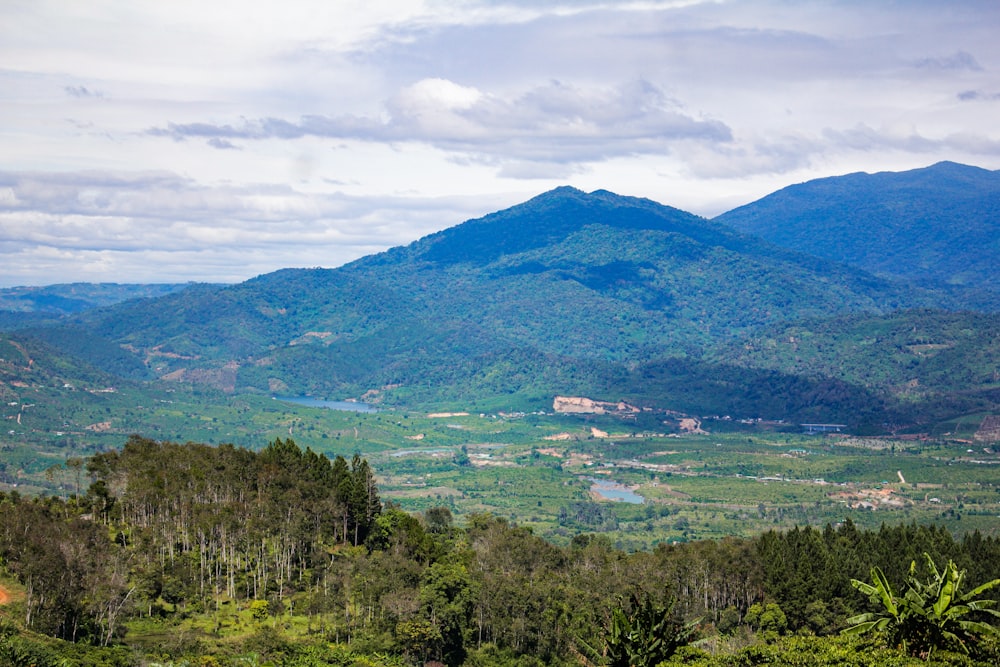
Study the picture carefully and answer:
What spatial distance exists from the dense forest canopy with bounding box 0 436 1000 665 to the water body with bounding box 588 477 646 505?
8233 cm

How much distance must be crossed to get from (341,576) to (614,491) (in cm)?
10914

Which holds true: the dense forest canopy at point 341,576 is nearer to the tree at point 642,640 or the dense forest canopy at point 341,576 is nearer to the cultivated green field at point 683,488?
the tree at point 642,640

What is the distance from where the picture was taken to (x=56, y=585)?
2280 inches

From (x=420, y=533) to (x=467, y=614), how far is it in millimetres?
12498

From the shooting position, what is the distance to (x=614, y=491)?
17462 centimetres

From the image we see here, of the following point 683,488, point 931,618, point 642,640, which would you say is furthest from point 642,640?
point 683,488

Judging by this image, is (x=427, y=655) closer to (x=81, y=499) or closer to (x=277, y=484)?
(x=277, y=484)

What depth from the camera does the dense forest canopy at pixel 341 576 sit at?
60.3 meters

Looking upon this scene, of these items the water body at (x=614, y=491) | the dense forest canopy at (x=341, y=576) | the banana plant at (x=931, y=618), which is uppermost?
the banana plant at (x=931, y=618)

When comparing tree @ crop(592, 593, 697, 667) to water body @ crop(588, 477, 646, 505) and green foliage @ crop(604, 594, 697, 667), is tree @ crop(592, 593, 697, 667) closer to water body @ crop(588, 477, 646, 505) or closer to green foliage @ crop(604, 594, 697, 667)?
green foliage @ crop(604, 594, 697, 667)

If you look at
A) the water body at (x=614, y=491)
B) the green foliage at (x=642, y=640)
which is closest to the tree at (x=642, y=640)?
the green foliage at (x=642, y=640)

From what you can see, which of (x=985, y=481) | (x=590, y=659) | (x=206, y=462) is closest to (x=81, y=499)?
(x=206, y=462)

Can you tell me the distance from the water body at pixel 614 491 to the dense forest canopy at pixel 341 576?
8233 cm

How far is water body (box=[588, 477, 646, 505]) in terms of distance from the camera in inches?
6526
